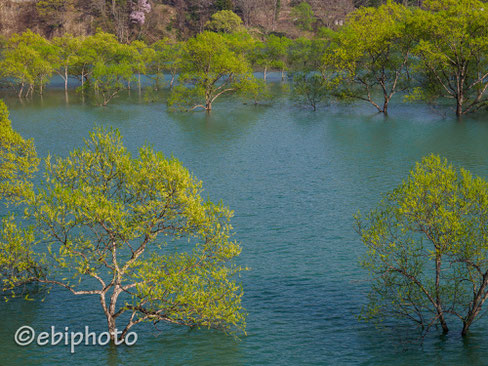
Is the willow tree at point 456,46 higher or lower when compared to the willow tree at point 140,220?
higher

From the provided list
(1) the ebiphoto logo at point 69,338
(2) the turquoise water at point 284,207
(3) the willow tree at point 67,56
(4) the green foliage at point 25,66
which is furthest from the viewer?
(3) the willow tree at point 67,56

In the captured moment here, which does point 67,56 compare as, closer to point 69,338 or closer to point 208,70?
point 208,70

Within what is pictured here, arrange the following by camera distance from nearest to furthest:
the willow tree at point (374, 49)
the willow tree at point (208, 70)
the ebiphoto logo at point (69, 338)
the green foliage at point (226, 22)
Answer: the ebiphoto logo at point (69, 338), the willow tree at point (374, 49), the willow tree at point (208, 70), the green foliage at point (226, 22)

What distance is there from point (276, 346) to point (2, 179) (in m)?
27.3

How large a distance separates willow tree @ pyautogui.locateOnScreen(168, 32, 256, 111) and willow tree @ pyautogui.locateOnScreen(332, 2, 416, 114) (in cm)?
1492

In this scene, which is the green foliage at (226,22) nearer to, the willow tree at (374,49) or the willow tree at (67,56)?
the willow tree at (67,56)

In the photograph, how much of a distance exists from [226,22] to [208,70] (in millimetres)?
97452

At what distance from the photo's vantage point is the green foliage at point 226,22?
636 feet

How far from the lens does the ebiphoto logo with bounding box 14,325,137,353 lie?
100 feet

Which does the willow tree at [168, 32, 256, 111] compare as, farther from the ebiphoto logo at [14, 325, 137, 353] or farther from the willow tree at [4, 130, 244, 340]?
the ebiphoto logo at [14, 325, 137, 353]

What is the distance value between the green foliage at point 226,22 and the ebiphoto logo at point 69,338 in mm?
171501

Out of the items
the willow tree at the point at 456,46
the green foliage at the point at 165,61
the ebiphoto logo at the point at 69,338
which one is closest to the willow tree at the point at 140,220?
the ebiphoto logo at the point at 69,338

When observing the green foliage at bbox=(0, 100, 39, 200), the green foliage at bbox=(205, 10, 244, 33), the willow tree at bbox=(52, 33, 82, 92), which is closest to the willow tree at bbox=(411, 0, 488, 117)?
the green foliage at bbox=(0, 100, 39, 200)

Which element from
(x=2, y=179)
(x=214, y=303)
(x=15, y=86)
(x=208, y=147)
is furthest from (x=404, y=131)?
(x=15, y=86)
